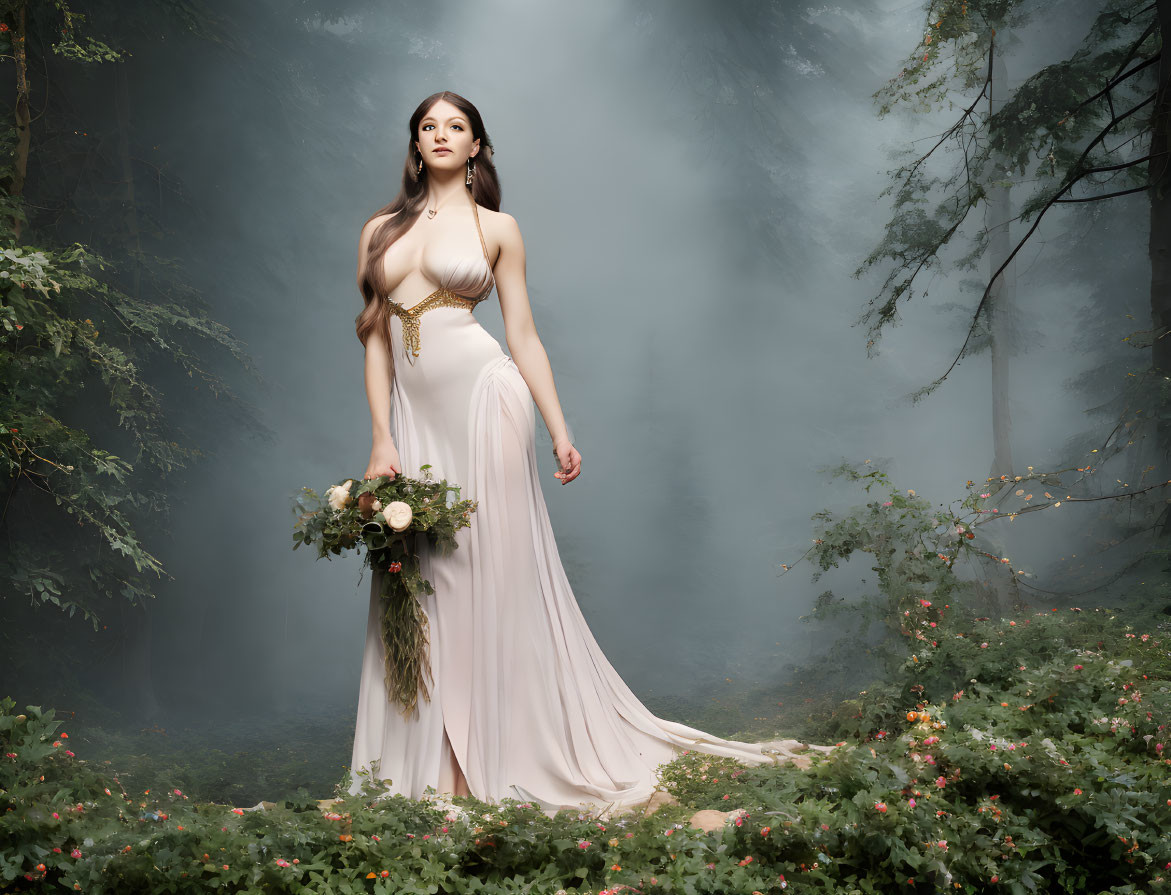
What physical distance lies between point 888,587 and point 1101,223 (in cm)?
814

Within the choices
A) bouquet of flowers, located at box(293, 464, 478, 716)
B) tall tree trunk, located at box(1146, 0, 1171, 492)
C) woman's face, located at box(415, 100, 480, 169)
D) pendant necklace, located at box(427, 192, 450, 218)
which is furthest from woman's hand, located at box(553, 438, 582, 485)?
tall tree trunk, located at box(1146, 0, 1171, 492)

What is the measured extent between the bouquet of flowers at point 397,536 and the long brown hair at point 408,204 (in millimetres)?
591

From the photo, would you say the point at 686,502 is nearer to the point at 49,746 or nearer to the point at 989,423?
the point at 989,423

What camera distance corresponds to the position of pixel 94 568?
5605 millimetres

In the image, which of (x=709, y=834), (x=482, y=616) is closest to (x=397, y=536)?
(x=482, y=616)

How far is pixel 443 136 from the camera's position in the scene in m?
3.70

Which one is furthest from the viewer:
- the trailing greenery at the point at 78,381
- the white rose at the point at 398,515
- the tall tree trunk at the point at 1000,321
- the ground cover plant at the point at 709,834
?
the tall tree trunk at the point at 1000,321

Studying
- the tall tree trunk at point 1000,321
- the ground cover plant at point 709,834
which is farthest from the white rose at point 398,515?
the tall tree trunk at point 1000,321

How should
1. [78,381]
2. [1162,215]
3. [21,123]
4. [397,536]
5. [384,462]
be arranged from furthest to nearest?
1. [1162,215]
2. [78,381]
3. [21,123]
4. [384,462]
5. [397,536]

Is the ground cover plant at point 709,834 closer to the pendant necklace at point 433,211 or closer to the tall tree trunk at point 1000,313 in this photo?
the pendant necklace at point 433,211

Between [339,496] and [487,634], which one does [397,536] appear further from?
[487,634]

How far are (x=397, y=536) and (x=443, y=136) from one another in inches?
61.4

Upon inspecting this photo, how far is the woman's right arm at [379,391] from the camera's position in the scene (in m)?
3.57

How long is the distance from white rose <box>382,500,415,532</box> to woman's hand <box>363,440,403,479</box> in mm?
229
